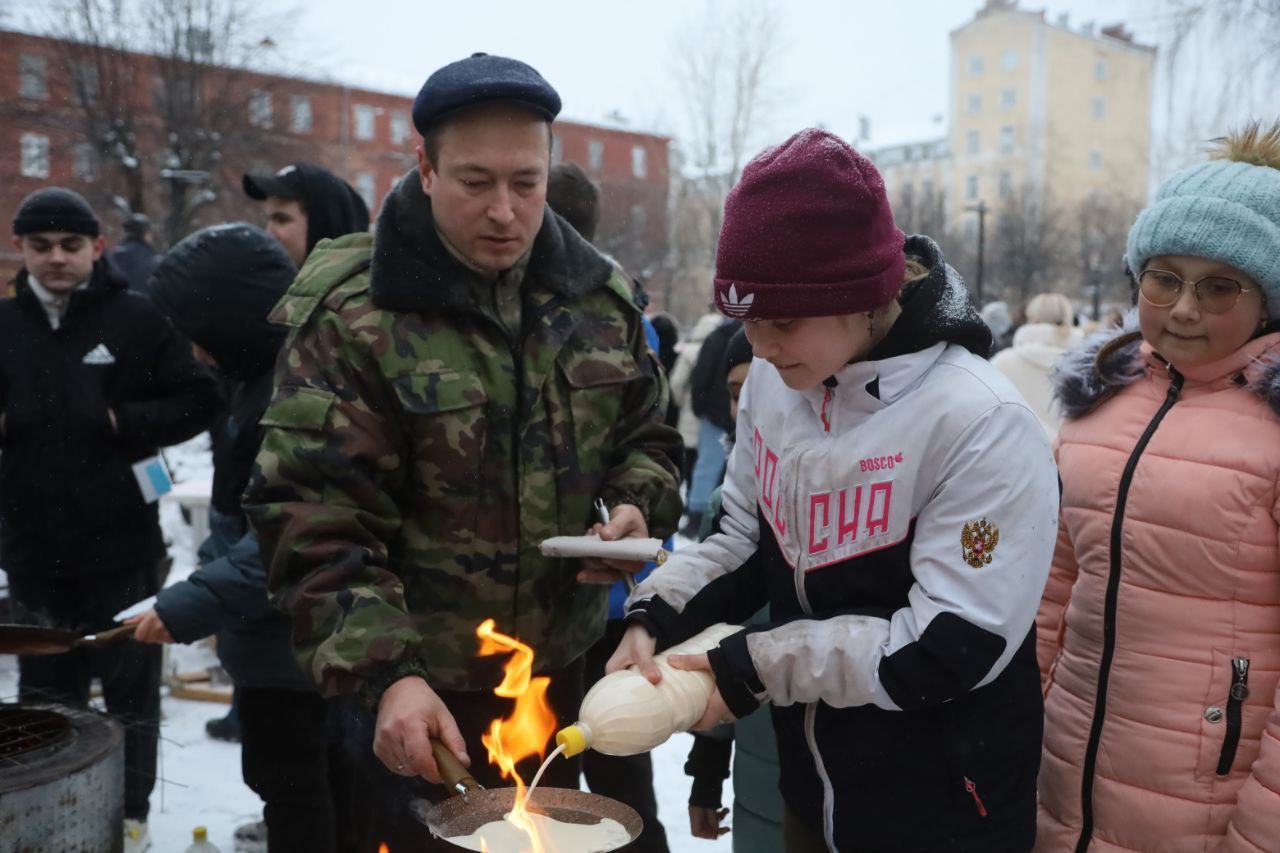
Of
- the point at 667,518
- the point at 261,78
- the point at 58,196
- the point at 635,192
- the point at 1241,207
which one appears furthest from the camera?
the point at 635,192

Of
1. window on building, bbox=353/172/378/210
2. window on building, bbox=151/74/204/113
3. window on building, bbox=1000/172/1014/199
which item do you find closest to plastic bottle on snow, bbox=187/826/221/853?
window on building, bbox=151/74/204/113

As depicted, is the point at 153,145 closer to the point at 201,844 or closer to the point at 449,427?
the point at 201,844

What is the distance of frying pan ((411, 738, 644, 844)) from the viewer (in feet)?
6.52

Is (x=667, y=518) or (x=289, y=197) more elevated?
(x=289, y=197)

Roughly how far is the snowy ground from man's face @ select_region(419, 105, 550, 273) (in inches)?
104

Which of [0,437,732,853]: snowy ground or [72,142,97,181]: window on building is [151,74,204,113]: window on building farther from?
[0,437,732,853]: snowy ground

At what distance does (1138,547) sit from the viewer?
2.32 metres

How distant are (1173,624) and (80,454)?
14.1 ft

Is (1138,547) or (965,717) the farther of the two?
(1138,547)

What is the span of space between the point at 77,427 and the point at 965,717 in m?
4.10

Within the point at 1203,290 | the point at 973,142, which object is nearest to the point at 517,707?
the point at 1203,290

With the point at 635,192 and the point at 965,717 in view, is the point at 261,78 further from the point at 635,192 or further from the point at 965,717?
the point at 965,717

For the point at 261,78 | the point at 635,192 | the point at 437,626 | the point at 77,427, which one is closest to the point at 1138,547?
the point at 437,626

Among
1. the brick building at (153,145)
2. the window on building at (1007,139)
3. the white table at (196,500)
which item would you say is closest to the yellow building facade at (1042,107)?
the window on building at (1007,139)
